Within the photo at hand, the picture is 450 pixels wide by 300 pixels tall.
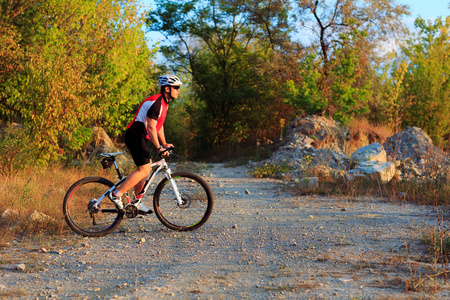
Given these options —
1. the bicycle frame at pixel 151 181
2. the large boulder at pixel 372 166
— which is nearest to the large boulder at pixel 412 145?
the large boulder at pixel 372 166

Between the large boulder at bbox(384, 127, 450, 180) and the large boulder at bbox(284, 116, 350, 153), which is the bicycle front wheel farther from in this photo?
the large boulder at bbox(284, 116, 350, 153)

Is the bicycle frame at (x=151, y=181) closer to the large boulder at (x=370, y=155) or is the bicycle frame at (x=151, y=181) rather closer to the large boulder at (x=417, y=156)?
the large boulder at (x=417, y=156)

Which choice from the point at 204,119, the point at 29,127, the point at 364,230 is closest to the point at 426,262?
the point at 364,230

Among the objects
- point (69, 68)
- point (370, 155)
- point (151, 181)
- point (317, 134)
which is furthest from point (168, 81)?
point (317, 134)

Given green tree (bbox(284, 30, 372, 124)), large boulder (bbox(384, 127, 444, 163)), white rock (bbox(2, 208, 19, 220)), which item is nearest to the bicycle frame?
white rock (bbox(2, 208, 19, 220))

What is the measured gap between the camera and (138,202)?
5914mm

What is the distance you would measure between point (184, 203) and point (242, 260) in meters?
1.53

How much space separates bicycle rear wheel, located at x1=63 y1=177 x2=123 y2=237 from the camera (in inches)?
230

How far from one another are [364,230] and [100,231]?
3.78 meters

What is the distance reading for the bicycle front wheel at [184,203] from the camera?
6.06m

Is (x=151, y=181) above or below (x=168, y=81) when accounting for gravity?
below

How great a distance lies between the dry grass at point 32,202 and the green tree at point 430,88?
45.4 ft

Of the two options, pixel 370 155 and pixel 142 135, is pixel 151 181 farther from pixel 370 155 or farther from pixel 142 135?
pixel 370 155

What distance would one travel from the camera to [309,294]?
3.76 meters
